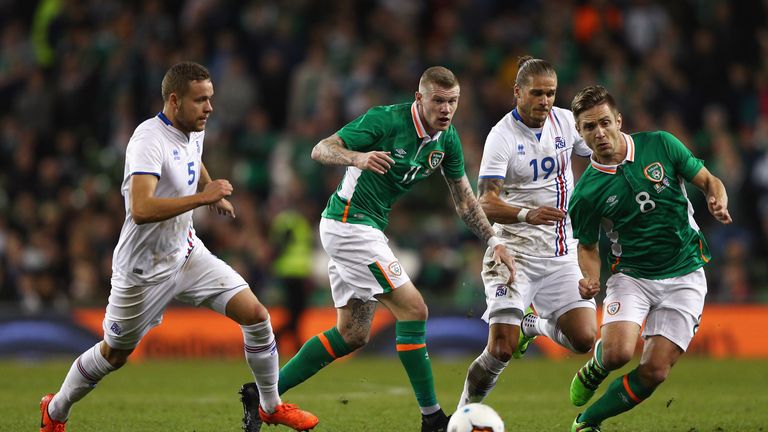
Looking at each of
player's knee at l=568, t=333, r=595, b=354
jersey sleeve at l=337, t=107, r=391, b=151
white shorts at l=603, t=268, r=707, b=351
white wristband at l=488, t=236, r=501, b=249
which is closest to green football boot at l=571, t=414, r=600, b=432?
white shorts at l=603, t=268, r=707, b=351

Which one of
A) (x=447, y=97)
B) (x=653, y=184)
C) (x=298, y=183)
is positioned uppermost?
(x=447, y=97)

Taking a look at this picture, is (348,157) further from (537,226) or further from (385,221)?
(537,226)

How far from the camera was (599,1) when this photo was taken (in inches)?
736

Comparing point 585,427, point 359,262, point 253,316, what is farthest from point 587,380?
point 253,316

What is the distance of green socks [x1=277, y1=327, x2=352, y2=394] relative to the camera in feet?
28.3

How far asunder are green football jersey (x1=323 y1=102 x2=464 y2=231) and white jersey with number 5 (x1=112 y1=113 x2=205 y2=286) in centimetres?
120

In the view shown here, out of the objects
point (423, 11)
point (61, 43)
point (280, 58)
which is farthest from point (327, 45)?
point (61, 43)

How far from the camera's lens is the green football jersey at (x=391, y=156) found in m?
8.38

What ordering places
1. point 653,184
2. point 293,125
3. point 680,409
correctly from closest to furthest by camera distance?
point 653,184, point 680,409, point 293,125

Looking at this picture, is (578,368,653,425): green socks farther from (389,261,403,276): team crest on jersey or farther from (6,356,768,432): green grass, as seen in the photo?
(389,261,403,276): team crest on jersey

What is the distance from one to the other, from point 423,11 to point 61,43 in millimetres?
6194

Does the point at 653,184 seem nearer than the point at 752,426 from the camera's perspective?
Yes

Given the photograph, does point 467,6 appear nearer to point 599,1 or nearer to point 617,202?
point 599,1

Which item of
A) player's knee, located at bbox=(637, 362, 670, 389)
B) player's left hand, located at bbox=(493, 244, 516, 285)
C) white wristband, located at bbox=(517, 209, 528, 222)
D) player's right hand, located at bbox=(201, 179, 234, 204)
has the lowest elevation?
player's knee, located at bbox=(637, 362, 670, 389)
